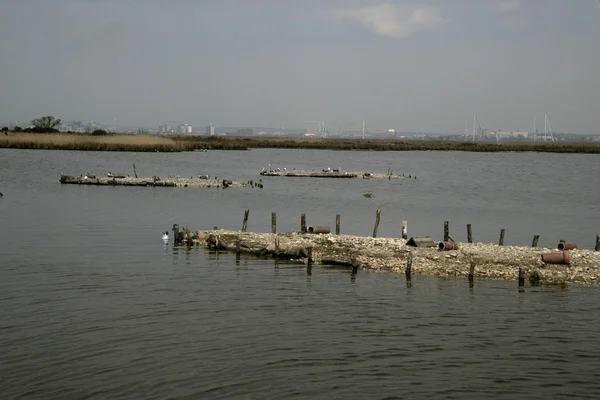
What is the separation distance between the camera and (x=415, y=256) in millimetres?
31375

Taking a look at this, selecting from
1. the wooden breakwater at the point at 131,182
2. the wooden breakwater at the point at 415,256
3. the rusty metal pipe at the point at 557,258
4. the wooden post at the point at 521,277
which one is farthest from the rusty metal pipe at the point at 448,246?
the wooden breakwater at the point at 131,182

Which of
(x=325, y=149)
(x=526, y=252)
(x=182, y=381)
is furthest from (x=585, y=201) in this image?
(x=325, y=149)

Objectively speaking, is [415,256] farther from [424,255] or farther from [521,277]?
[521,277]

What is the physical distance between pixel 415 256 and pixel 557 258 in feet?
19.1

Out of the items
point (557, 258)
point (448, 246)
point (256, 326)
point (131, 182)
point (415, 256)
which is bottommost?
point (256, 326)

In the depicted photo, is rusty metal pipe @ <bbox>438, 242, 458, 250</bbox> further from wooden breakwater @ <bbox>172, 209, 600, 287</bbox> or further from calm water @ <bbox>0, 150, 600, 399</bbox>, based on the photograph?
calm water @ <bbox>0, 150, 600, 399</bbox>

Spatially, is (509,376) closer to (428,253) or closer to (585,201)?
(428,253)

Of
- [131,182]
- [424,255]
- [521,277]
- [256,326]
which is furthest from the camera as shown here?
[131,182]

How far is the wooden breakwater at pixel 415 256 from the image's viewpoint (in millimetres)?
29000

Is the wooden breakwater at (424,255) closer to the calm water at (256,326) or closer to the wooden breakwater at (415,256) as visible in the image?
the wooden breakwater at (415,256)

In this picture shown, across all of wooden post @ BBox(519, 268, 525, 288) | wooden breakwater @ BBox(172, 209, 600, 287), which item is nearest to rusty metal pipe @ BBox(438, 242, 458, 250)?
wooden breakwater @ BBox(172, 209, 600, 287)

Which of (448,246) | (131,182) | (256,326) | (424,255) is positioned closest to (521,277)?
(424,255)

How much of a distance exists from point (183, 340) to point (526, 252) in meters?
18.3

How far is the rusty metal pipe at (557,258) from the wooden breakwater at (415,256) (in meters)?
0.15
